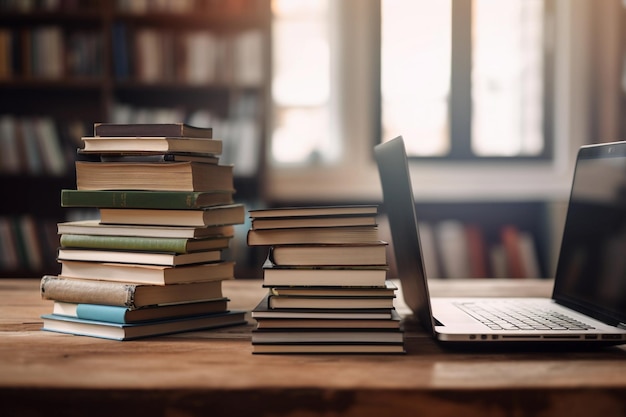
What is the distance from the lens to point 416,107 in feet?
12.1

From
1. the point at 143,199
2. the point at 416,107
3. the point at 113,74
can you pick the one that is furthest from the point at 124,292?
the point at 416,107

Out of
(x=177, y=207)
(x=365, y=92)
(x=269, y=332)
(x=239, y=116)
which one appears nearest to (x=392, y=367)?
(x=269, y=332)

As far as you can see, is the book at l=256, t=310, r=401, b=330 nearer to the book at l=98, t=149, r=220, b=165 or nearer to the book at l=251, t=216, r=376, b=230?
the book at l=251, t=216, r=376, b=230

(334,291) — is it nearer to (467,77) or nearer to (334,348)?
(334,348)

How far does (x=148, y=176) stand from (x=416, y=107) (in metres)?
2.83

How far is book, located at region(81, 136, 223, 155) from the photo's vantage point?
3.35 feet

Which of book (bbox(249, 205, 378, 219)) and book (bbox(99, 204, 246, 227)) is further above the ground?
book (bbox(249, 205, 378, 219))

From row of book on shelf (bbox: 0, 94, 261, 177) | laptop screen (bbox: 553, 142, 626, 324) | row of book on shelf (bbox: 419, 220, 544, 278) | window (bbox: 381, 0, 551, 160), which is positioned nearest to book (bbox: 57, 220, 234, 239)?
laptop screen (bbox: 553, 142, 626, 324)

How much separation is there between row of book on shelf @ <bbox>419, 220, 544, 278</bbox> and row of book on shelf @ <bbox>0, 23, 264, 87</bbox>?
1.20 meters

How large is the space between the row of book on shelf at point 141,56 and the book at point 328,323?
244 centimetres

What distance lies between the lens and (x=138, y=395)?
0.73 m

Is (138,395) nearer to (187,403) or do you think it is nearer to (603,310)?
(187,403)

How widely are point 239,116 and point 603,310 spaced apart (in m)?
2.50

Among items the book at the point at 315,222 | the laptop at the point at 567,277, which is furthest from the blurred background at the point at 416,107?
the book at the point at 315,222
